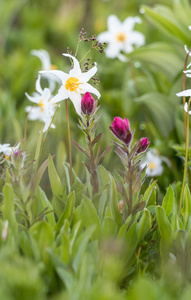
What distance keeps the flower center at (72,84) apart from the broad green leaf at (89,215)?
30cm

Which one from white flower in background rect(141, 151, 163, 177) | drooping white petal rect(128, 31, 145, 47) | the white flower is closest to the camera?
Answer: the white flower

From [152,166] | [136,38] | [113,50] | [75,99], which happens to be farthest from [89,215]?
[136,38]

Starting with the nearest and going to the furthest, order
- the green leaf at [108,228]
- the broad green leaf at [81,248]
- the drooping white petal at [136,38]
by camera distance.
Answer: the broad green leaf at [81,248], the green leaf at [108,228], the drooping white petal at [136,38]

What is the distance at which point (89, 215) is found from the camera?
3.55ft

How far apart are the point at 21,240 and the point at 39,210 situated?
5.4 inches

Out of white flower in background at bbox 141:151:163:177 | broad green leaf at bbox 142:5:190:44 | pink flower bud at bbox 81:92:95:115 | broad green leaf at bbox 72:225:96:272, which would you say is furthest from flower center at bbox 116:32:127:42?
broad green leaf at bbox 72:225:96:272

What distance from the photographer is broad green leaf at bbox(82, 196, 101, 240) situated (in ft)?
3.51

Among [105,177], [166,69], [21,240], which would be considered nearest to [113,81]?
[166,69]

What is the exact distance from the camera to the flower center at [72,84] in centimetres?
117

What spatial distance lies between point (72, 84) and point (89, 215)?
35cm

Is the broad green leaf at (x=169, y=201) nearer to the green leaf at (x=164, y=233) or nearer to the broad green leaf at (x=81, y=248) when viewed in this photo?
the green leaf at (x=164, y=233)

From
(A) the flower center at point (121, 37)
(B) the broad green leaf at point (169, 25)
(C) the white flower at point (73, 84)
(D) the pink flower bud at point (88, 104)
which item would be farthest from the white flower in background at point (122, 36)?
(D) the pink flower bud at point (88, 104)

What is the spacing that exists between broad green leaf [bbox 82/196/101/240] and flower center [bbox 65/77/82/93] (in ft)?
0.98

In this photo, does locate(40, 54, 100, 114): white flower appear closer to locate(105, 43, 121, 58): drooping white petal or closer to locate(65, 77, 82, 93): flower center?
locate(65, 77, 82, 93): flower center
